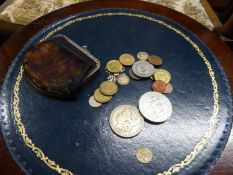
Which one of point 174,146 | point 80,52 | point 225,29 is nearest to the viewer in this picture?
point 174,146

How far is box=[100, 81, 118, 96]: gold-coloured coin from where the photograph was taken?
0.80 metres

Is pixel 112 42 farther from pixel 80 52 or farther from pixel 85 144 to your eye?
pixel 85 144

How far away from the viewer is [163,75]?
2.74ft

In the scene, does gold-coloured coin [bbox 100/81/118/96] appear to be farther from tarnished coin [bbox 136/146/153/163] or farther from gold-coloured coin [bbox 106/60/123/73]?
tarnished coin [bbox 136/146/153/163]

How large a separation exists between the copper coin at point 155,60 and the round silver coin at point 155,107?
0.32 ft

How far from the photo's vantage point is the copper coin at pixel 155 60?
85 cm

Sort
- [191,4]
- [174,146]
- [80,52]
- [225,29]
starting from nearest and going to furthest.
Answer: [174,146]
[80,52]
[225,29]
[191,4]

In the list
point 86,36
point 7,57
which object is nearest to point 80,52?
point 86,36

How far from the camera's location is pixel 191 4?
1.31 metres

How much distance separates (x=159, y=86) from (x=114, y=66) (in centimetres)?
14

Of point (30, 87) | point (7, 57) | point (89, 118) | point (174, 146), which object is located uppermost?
point (7, 57)

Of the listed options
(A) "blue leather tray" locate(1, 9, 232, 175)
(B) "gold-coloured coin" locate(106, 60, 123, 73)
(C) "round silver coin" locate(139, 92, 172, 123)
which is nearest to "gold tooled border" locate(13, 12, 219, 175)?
(A) "blue leather tray" locate(1, 9, 232, 175)

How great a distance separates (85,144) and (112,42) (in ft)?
1.09

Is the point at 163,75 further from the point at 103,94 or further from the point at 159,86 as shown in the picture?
the point at 103,94
